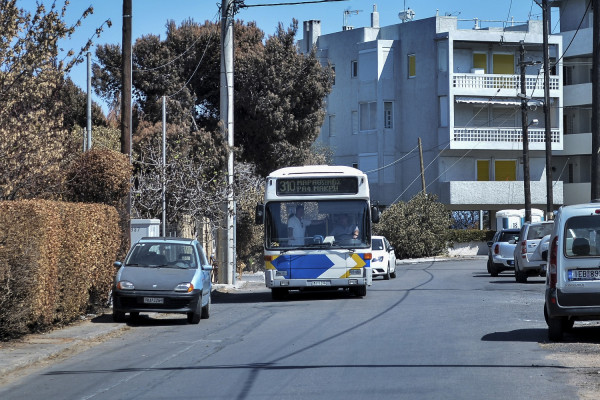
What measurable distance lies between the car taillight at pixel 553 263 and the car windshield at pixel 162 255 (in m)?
8.02

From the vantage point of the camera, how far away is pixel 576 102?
66.2 meters

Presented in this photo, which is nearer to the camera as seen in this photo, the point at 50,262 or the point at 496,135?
the point at 50,262

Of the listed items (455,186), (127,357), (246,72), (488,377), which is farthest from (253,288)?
(455,186)

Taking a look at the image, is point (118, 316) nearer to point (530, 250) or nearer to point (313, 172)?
point (313, 172)

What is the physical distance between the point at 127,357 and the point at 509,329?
656 cm

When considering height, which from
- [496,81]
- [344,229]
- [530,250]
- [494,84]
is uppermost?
[496,81]

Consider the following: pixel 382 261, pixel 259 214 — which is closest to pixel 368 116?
pixel 382 261

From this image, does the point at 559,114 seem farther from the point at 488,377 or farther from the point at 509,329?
the point at 488,377

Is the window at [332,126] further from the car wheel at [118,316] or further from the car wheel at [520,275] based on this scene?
the car wheel at [118,316]

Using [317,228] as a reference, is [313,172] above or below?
above

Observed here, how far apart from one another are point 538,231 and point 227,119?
10.3 meters

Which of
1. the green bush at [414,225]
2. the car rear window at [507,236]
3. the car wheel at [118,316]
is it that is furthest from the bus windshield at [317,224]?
the green bush at [414,225]

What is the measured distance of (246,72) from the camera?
148 feet

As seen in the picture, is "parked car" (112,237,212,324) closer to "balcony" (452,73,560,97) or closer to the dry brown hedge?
the dry brown hedge
